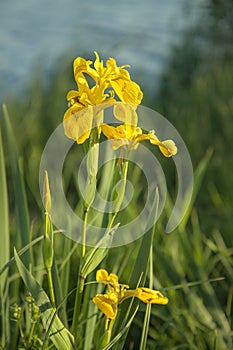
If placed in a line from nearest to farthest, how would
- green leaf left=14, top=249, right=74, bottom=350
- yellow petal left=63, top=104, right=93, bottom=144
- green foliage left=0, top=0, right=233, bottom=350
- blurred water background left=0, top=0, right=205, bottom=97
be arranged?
1. yellow petal left=63, top=104, right=93, bottom=144
2. green leaf left=14, top=249, right=74, bottom=350
3. green foliage left=0, top=0, right=233, bottom=350
4. blurred water background left=0, top=0, right=205, bottom=97

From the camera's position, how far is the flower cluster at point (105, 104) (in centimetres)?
87

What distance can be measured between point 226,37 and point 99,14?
2.49m

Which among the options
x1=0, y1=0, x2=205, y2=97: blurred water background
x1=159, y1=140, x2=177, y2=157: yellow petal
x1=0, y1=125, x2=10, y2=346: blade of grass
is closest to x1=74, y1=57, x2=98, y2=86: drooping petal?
x1=159, y1=140, x2=177, y2=157: yellow petal

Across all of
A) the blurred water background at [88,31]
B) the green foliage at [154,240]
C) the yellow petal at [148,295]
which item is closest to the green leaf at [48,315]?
the green foliage at [154,240]

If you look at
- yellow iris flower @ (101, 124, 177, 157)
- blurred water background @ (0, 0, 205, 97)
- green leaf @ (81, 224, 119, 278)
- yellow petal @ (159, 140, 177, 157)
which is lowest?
green leaf @ (81, 224, 119, 278)

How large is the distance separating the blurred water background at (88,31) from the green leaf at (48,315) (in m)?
3.20

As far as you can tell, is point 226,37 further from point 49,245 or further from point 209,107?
point 49,245

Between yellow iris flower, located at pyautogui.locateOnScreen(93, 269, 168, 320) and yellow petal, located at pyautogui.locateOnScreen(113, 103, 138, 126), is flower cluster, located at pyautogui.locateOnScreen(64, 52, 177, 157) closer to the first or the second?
yellow petal, located at pyautogui.locateOnScreen(113, 103, 138, 126)

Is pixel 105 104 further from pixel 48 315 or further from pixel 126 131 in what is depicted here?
pixel 48 315

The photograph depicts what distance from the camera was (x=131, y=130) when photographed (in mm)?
906

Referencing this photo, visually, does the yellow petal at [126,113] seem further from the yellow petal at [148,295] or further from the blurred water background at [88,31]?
the blurred water background at [88,31]

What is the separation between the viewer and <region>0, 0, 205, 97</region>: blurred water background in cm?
470

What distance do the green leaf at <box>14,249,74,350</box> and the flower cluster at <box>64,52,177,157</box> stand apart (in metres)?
0.23

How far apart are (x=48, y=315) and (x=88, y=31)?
4850 mm
